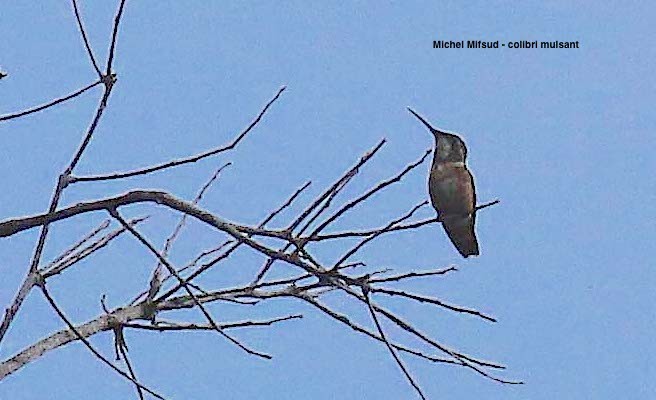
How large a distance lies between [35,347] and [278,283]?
0.78 m

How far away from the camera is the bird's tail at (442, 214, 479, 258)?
4.20 m

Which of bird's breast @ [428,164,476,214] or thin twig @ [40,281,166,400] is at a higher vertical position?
bird's breast @ [428,164,476,214]

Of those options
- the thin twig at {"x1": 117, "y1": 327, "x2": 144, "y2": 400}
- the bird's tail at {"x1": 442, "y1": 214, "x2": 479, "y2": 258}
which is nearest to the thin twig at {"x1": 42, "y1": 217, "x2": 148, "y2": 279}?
the thin twig at {"x1": 117, "y1": 327, "x2": 144, "y2": 400}

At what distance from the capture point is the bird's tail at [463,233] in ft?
13.8

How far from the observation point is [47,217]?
82.7 inches

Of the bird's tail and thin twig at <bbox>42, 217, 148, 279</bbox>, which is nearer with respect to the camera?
thin twig at <bbox>42, 217, 148, 279</bbox>

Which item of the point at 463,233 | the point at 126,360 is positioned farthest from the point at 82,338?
the point at 463,233

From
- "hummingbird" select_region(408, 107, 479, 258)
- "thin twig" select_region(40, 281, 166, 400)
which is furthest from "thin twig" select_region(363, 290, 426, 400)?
"hummingbird" select_region(408, 107, 479, 258)

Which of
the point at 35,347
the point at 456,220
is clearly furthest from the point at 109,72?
the point at 456,220

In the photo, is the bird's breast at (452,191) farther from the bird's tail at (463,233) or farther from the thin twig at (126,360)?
the thin twig at (126,360)

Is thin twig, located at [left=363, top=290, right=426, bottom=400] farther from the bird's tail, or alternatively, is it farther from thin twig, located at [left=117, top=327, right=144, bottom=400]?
the bird's tail

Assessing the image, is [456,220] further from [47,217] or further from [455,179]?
[47,217]

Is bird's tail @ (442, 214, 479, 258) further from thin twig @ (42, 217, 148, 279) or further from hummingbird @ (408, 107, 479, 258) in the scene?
thin twig @ (42, 217, 148, 279)

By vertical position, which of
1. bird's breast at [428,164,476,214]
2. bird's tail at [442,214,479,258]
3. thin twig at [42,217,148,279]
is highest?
bird's breast at [428,164,476,214]
